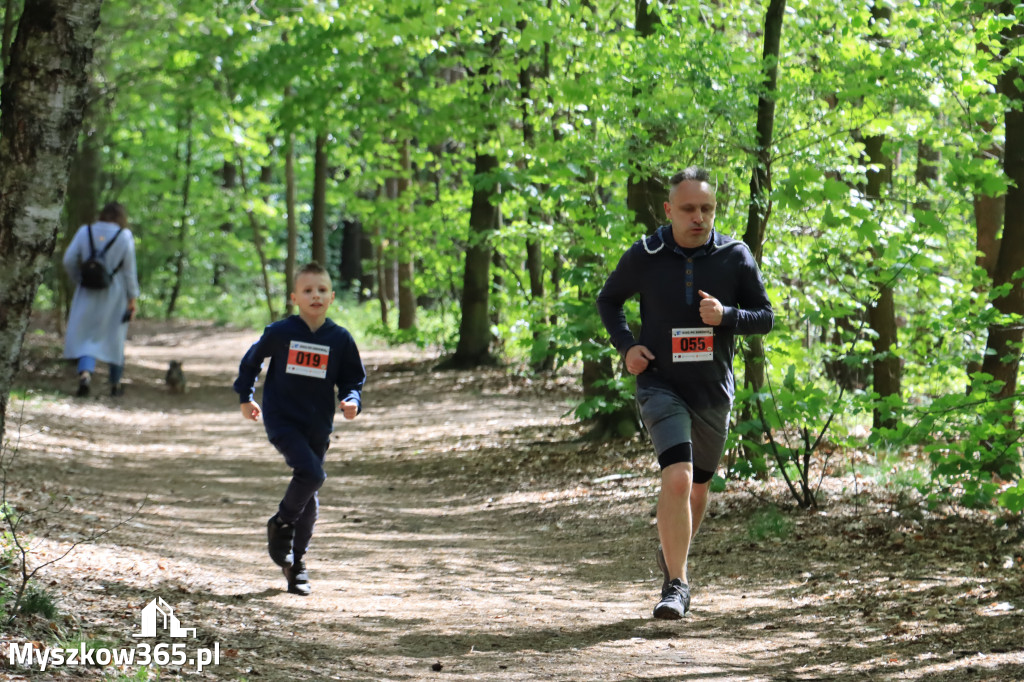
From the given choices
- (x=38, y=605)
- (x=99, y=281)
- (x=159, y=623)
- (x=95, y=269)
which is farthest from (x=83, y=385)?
(x=38, y=605)

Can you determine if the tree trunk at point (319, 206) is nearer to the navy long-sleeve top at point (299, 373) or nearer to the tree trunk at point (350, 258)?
the tree trunk at point (350, 258)

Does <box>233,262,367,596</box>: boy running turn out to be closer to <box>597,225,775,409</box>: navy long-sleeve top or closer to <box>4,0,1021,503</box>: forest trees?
<box>597,225,775,409</box>: navy long-sleeve top

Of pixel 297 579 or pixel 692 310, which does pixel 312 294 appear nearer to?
pixel 297 579

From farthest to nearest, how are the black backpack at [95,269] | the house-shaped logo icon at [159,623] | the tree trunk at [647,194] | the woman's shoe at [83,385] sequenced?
1. the woman's shoe at [83,385]
2. the black backpack at [95,269]
3. the tree trunk at [647,194]
4. the house-shaped logo icon at [159,623]

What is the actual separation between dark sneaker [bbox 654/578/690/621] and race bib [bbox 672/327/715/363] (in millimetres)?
1072

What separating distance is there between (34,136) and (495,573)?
359 centimetres

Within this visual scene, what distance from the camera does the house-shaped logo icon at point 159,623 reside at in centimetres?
454

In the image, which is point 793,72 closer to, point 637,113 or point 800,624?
point 637,113

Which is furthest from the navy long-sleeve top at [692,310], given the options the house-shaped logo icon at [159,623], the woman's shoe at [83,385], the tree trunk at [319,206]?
the tree trunk at [319,206]

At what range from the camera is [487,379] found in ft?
53.5

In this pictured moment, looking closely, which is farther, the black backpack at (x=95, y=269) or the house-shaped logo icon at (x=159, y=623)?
the black backpack at (x=95, y=269)

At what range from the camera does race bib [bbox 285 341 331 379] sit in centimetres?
572

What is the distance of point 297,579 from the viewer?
584 centimetres

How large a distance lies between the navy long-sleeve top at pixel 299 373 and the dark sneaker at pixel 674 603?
191cm
